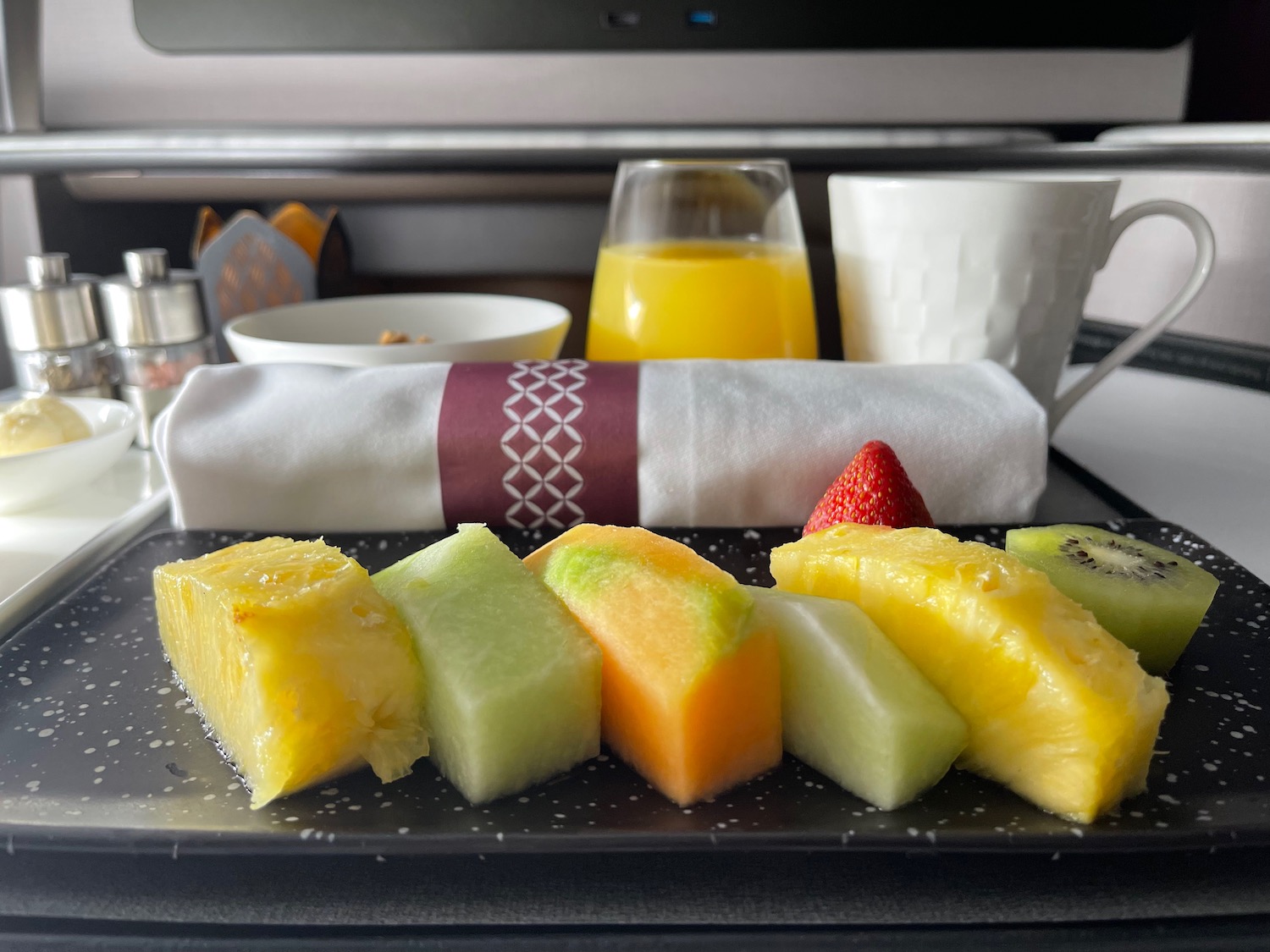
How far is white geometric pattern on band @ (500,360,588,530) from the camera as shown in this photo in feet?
2.17

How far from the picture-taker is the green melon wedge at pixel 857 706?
37cm

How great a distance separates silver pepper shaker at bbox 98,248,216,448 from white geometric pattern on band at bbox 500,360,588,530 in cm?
47

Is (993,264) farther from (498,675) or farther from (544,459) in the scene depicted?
(498,675)

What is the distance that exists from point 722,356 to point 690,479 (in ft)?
0.73

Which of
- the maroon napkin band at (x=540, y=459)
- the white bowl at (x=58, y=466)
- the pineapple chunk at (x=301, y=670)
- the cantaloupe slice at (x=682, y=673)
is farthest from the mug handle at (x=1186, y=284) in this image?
the white bowl at (x=58, y=466)

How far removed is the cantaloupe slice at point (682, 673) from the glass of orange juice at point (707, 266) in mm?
434

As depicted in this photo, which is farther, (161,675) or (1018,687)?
(161,675)

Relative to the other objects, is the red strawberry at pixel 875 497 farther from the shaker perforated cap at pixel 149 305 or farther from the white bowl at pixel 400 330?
the shaker perforated cap at pixel 149 305

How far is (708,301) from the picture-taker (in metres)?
0.83

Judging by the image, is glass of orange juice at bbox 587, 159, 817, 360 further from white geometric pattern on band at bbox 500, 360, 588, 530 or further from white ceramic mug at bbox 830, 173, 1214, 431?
white geometric pattern on band at bbox 500, 360, 588, 530

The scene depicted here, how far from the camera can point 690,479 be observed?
2.16ft

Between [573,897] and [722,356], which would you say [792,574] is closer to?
[573,897]

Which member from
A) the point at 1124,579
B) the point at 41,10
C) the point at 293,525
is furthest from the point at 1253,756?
the point at 41,10

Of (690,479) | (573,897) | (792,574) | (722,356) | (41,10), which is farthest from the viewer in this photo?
(41,10)
